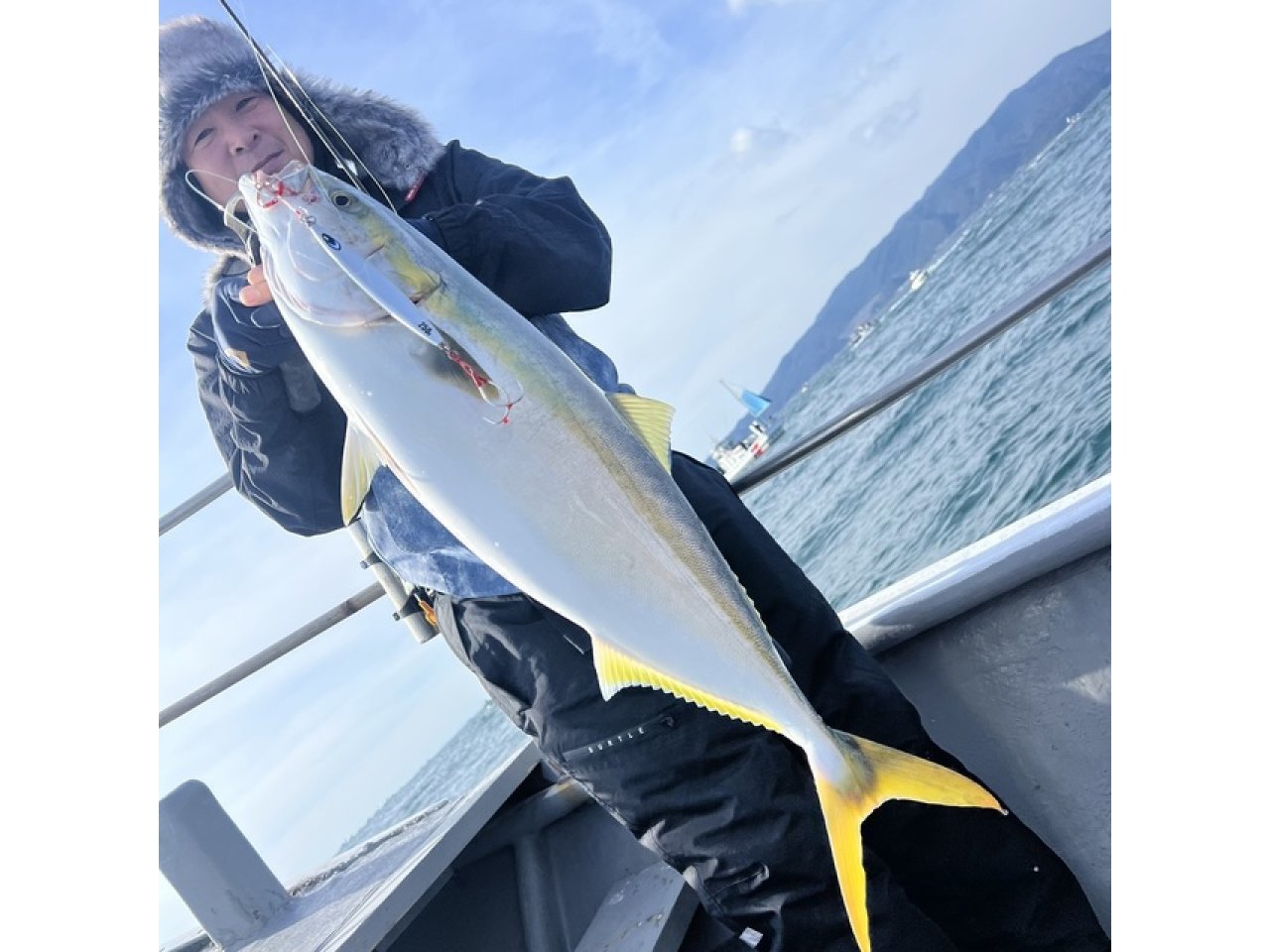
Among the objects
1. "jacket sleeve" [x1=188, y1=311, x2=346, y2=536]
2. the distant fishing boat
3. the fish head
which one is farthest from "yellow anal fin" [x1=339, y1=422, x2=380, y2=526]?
the distant fishing boat

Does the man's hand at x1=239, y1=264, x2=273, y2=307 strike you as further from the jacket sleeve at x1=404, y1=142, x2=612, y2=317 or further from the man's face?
the man's face

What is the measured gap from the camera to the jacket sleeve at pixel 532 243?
2191mm

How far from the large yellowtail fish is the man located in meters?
0.37

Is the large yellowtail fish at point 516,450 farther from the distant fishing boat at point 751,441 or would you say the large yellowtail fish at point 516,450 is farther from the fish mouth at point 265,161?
the distant fishing boat at point 751,441

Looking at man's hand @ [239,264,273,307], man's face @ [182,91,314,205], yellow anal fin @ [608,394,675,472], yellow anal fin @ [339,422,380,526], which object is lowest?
yellow anal fin @ [608,394,675,472]

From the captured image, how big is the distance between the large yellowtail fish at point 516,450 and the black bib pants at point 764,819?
42cm

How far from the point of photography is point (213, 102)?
2.72 meters

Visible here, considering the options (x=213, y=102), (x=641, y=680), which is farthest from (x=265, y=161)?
(x=641, y=680)

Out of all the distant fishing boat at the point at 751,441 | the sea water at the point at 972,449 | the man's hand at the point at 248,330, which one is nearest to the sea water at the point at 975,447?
the sea water at the point at 972,449

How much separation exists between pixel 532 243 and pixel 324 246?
2.56ft

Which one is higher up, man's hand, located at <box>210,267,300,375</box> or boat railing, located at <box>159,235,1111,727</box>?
man's hand, located at <box>210,267,300,375</box>

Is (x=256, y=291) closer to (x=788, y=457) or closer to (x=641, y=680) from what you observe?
(x=641, y=680)

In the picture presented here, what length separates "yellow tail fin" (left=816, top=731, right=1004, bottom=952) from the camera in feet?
6.07
